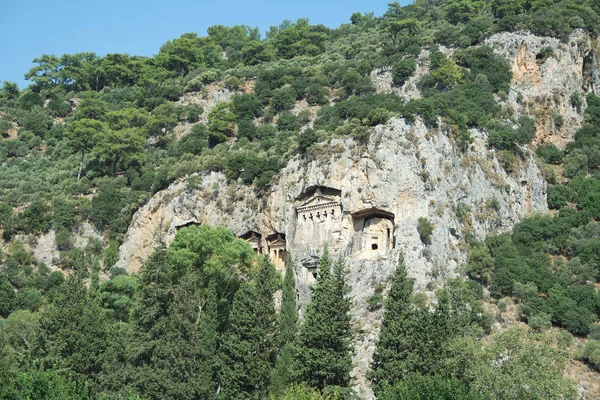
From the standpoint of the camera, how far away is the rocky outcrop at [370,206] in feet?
267

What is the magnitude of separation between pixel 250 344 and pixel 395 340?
8.82 metres

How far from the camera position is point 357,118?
92.9m

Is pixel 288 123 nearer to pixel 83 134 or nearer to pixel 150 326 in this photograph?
pixel 83 134

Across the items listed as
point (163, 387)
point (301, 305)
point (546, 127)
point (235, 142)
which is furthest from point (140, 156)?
point (163, 387)

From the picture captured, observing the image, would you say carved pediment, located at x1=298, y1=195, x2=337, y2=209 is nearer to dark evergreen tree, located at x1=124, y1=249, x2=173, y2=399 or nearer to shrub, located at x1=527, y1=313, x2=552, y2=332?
shrub, located at x1=527, y1=313, x2=552, y2=332

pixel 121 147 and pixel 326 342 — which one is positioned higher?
pixel 121 147

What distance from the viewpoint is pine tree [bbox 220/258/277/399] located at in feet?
199

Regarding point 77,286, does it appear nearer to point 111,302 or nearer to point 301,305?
point 111,302

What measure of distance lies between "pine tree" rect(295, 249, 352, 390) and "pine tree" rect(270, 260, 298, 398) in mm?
1122

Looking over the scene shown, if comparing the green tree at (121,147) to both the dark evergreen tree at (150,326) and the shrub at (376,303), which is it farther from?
the dark evergreen tree at (150,326)

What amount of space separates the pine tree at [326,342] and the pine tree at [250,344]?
8.03ft

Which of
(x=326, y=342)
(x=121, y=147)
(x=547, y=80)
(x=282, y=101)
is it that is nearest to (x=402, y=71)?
(x=282, y=101)

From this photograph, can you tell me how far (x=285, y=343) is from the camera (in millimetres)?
63688

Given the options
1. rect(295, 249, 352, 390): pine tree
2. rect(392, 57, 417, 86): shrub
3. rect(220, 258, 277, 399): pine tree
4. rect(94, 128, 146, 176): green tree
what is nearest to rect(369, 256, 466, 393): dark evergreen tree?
rect(295, 249, 352, 390): pine tree
